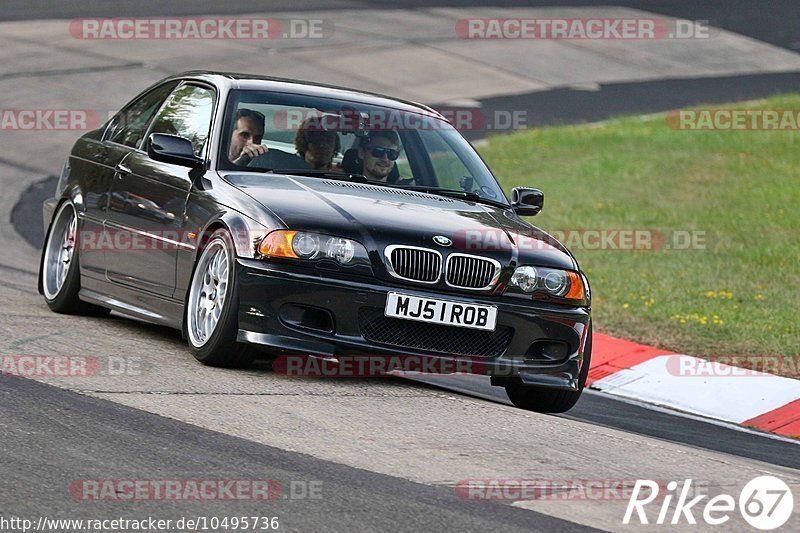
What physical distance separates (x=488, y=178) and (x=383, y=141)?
0.73m

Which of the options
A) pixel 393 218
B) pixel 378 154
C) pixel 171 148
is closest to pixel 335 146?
pixel 378 154

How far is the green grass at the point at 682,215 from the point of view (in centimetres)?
1137

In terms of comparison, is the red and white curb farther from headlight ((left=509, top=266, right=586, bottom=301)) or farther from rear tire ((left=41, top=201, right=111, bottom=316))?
rear tire ((left=41, top=201, right=111, bottom=316))

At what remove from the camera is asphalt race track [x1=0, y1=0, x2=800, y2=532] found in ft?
16.4

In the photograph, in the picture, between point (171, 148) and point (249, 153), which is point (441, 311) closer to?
point (249, 153)

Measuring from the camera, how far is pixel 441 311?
7.16 metres

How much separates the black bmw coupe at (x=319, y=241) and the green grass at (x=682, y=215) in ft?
10.5

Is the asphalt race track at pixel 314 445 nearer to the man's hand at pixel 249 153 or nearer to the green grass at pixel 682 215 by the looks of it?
the man's hand at pixel 249 153

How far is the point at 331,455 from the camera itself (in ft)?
18.8

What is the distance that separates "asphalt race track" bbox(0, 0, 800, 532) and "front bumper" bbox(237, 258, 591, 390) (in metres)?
0.21

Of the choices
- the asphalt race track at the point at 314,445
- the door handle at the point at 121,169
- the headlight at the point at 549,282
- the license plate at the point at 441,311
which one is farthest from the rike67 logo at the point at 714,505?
the door handle at the point at 121,169

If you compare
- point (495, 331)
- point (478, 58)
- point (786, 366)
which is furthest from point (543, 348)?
point (478, 58)

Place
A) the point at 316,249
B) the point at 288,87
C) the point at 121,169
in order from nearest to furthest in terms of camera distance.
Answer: the point at 316,249
the point at 288,87
the point at 121,169

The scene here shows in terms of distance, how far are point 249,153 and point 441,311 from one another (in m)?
1.59
